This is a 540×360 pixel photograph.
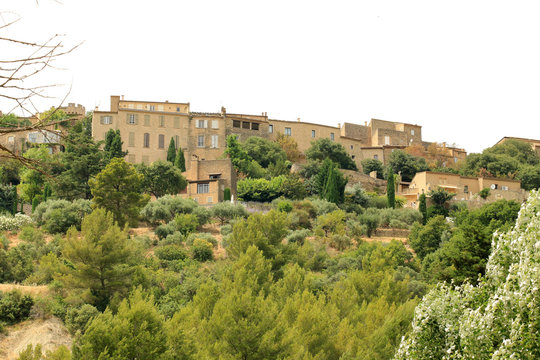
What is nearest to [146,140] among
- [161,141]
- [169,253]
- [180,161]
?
[161,141]

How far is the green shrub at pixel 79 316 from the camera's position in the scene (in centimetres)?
2664

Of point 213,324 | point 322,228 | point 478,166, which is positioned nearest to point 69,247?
point 213,324

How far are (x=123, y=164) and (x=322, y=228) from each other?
1329 cm

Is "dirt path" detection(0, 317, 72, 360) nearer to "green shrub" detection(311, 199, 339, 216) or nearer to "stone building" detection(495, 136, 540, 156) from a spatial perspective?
"green shrub" detection(311, 199, 339, 216)

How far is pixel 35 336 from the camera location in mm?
26359

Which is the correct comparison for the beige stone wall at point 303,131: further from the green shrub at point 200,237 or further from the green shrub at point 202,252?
the green shrub at point 202,252

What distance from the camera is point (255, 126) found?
6969 centimetres

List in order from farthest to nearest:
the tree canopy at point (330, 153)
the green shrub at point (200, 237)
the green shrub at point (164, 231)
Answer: the tree canopy at point (330, 153)
the green shrub at point (164, 231)
the green shrub at point (200, 237)

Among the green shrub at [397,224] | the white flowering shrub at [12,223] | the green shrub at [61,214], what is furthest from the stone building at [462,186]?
the white flowering shrub at [12,223]

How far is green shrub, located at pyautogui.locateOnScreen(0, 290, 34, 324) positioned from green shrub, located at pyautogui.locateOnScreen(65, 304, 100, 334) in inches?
82.1

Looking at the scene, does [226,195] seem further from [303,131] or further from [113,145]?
[303,131]

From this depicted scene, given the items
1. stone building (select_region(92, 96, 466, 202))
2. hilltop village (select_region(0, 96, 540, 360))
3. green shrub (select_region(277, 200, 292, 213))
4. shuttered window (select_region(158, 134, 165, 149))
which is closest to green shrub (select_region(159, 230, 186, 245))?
hilltop village (select_region(0, 96, 540, 360))

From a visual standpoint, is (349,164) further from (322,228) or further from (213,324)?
(213,324)

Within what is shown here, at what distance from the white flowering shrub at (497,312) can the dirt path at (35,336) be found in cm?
1690
